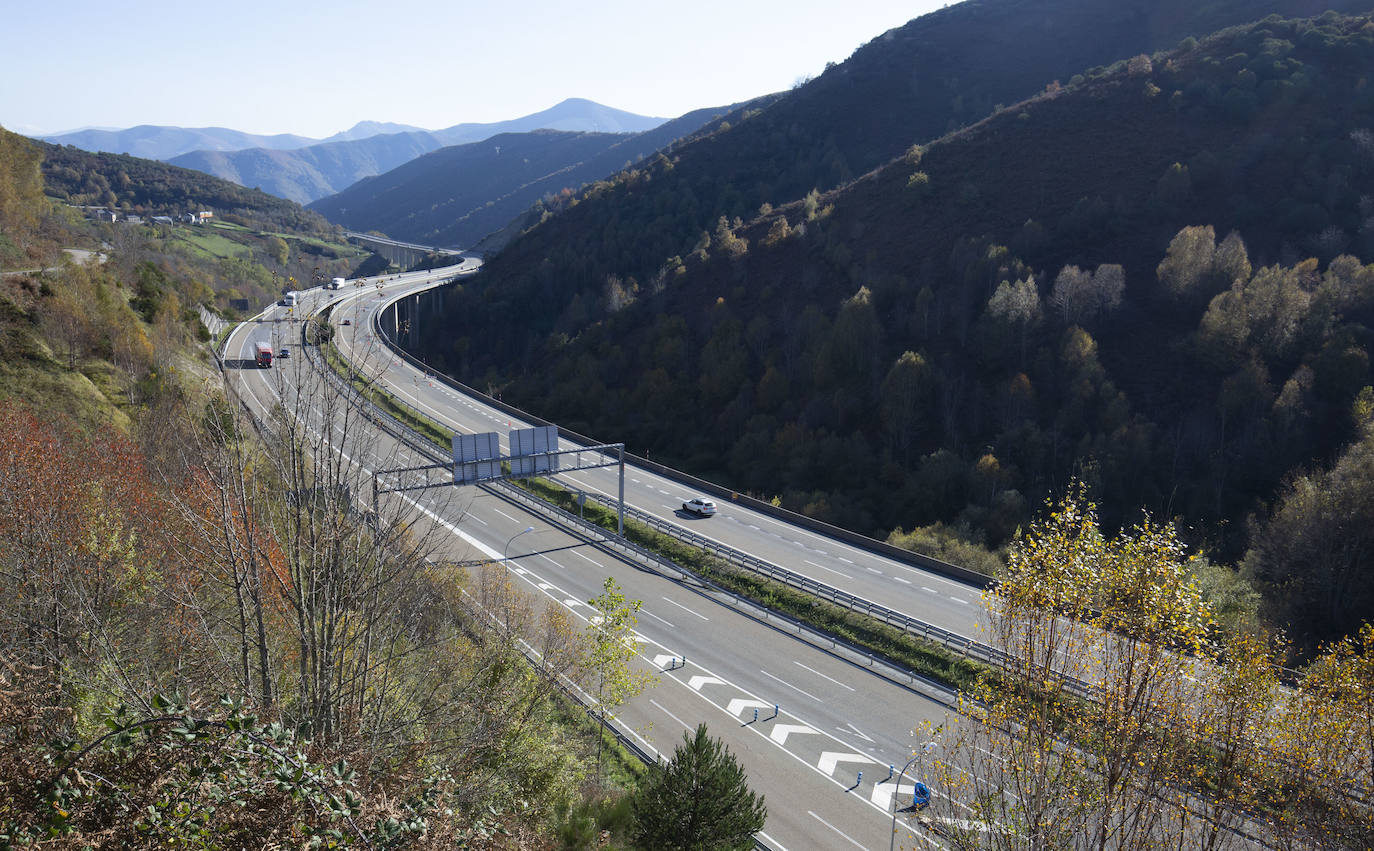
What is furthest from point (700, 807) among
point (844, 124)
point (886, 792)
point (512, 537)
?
point (844, 124)

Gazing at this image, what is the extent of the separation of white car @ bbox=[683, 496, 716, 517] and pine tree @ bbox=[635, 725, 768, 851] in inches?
1040

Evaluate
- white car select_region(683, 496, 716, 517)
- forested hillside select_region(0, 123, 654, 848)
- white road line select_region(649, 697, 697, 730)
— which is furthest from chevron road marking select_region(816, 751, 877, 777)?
white car select_region(683, 496, 716, 517)

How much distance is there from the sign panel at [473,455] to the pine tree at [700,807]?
18.9 metres

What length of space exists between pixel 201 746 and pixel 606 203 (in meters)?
102

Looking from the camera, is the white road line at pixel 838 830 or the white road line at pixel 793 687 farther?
the white road line at pixel 793 687

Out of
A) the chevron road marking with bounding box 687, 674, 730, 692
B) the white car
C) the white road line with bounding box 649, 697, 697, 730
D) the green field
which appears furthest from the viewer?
the green field

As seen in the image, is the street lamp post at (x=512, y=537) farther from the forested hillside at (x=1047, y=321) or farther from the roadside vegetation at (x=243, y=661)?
the forested hillside at (x=1047, y=321)

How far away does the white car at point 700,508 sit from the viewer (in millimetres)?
41781

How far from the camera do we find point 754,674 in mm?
27453

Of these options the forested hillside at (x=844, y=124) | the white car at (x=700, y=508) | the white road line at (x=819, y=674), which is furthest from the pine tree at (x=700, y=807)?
the forested hillside at (x=844, y=124)

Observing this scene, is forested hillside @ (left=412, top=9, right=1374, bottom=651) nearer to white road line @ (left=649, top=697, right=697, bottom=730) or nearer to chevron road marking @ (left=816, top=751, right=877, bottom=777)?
chevron road marking @ (left=816, top=751, right=877, bottom=777)

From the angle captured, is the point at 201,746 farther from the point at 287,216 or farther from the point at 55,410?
the point at 287,216

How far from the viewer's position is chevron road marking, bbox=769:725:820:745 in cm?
2345

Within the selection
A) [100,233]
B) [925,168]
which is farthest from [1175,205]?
[100,233]
